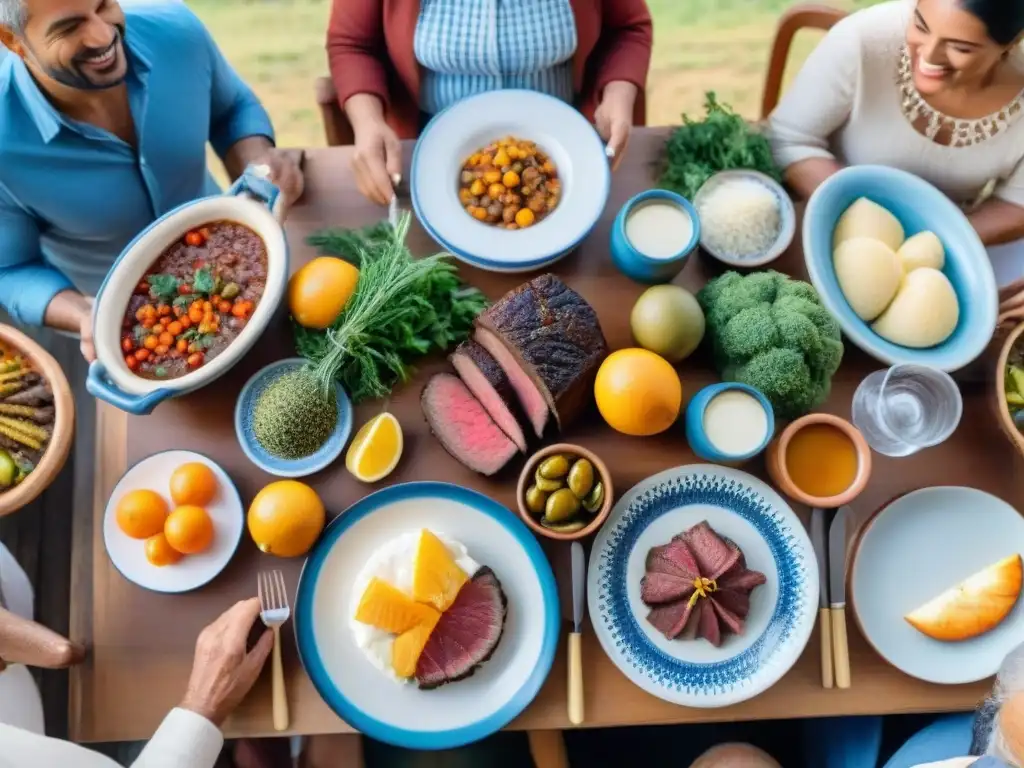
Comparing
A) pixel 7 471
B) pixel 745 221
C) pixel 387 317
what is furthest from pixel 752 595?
pixel 7 471

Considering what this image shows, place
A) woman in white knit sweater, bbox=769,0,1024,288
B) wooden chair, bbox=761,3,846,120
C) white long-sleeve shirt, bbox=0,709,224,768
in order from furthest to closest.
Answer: wooden chair, bbox=761,3,846,120
woman in white knit sweater, bbox=769,0,1024,288
white long-sleeve shirt, bbox=0,709,224,768

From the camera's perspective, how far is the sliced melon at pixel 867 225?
137 centimetres

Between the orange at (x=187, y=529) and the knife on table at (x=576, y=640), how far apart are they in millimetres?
606

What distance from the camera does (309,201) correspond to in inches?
58.6

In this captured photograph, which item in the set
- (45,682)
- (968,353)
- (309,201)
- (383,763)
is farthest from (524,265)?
(45,682)

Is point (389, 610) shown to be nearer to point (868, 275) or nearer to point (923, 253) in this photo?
point (868, 275)

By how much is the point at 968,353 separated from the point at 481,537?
35.6 inches

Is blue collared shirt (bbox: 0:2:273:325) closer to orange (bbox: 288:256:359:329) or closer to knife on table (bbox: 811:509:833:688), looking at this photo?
orange (bbox: 288:256:359:329)

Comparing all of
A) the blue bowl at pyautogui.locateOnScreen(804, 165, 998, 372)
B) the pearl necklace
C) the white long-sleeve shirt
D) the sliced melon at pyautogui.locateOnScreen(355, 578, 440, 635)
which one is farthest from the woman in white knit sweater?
the white long-sleeve shirt

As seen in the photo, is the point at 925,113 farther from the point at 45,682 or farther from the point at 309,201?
the point at 45,682

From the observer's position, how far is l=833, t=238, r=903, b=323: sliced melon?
4.32 feet

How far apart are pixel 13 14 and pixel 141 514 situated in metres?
0.78

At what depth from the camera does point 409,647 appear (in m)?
1.18

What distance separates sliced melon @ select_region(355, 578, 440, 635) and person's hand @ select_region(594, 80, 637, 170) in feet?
3.01
